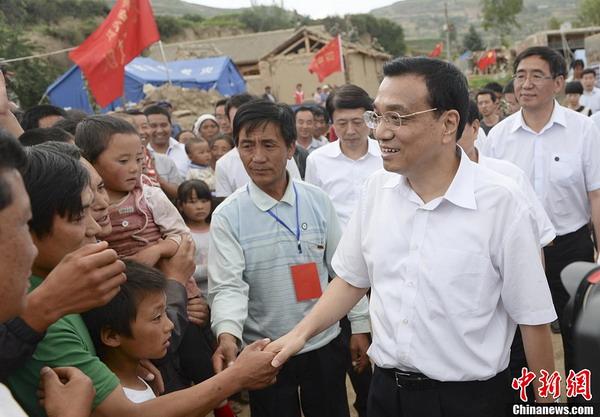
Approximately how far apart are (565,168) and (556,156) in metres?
0.10

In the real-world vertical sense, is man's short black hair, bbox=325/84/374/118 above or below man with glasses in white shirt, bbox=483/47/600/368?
above

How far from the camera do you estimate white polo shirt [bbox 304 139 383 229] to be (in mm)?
4348

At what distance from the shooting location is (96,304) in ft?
5.33

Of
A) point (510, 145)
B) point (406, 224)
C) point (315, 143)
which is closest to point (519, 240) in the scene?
point (406, 224)

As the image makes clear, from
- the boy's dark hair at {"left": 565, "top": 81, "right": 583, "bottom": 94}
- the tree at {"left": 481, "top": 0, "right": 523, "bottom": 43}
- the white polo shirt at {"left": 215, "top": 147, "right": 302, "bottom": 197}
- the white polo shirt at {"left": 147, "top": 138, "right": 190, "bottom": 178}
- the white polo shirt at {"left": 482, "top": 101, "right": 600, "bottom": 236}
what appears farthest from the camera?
the tree at {"left": 481, "top": 0, "right": 523, "bottom": 43}

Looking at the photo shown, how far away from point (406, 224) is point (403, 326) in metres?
0.37

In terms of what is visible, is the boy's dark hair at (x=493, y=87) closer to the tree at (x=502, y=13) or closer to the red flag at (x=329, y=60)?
the red flag at (x=329, y=60)

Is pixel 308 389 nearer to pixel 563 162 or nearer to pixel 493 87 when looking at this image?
pixel 563 162

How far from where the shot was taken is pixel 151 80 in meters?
20.4

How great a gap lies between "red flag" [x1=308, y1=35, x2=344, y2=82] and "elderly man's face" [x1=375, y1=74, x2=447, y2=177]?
13.0 m

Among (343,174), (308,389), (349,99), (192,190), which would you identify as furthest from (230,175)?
(308,389)

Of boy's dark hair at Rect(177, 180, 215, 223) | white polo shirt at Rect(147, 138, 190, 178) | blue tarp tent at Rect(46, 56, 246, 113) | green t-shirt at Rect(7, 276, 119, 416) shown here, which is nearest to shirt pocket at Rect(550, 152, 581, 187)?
boy's dark hair at Rect(177, 180, 215, 223)

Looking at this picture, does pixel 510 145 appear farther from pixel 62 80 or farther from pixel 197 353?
pixel 62 80

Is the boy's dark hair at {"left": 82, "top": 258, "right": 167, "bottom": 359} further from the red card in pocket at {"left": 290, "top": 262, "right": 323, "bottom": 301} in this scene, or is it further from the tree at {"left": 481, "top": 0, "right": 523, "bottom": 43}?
the tree at {"left": 481, "top": 0, "right": 523, "bottom": 43}
